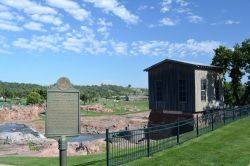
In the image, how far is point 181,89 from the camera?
31.0 meters

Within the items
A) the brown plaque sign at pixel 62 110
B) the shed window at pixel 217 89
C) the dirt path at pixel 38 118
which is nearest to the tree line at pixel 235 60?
the shed window at pixel 217 89

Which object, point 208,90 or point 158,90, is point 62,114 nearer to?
point 158,90

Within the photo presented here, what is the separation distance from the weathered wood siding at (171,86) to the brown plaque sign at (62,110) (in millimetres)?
22805

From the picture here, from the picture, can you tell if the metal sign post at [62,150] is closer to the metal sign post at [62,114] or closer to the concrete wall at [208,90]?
the metal sign post at [62,114]

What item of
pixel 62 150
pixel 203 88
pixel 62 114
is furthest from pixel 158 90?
pixel 62 150

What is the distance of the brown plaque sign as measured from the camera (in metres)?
7.95

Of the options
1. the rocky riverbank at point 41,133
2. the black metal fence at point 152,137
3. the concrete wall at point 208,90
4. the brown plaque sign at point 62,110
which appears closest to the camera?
the brown plaque sign at point 62,110

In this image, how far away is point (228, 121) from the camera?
81.0ft

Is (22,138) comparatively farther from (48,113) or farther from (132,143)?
(48,113)

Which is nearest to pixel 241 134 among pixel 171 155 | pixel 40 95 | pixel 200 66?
pixel 171 155

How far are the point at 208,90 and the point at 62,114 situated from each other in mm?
25380

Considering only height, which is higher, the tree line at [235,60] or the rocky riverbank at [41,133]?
the tree line at [235,60]

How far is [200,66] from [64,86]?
2371 cm

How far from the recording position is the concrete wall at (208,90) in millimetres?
30286
